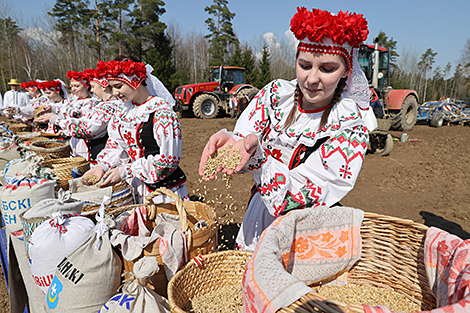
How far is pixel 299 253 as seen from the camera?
128 centimetres

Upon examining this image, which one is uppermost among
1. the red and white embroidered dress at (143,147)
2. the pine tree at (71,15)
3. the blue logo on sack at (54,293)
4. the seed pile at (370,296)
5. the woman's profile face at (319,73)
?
the pine tree at (71,15)

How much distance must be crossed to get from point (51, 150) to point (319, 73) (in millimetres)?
2953

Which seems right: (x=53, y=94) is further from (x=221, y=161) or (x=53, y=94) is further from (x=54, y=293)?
(x=221, y=161)

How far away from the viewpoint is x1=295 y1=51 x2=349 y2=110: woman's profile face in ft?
4.35

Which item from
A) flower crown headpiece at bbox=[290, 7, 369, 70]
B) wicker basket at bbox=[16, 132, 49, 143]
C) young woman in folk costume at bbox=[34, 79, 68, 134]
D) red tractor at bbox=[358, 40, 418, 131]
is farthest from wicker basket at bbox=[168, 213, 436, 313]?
red tractor at bbox=[358, 40, 418, 131]

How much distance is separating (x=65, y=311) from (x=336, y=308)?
1.17 metres

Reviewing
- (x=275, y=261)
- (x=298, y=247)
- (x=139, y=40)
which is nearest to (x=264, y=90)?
(x=298, y=247)

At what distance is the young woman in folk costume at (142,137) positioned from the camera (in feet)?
7.45

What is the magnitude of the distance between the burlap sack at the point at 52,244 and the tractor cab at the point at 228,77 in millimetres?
15515

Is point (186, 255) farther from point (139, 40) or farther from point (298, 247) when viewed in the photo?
point (139, 40)

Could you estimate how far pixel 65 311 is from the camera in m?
1.27

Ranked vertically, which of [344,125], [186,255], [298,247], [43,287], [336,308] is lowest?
[43,287]

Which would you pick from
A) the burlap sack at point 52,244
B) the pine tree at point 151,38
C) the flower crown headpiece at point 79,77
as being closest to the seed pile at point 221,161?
the burlap sack at point 52,244

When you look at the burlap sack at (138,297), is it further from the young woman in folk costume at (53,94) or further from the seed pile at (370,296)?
the young woman in folk costume at (53,94)
